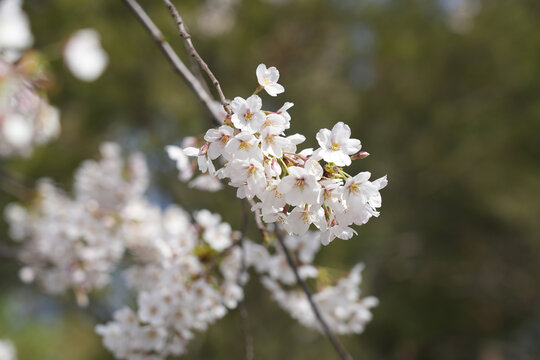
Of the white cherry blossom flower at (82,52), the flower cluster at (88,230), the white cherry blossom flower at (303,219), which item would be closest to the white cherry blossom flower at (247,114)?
the white cherry blossom flower at (303,219)

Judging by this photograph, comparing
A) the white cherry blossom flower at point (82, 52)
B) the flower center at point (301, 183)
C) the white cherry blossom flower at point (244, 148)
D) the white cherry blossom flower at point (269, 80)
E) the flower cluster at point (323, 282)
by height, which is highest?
the white cherry blossom flower at point (82, 52)

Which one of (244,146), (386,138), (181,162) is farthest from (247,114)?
(386,138)

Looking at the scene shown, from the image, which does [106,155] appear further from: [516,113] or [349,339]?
[516,113]

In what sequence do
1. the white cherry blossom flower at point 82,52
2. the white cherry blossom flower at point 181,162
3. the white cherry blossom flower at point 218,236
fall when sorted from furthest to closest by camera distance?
the white cherry blossom flower at point 82,52, the white cherry blossom flower at point 218,236, the white cherry blossom flower at point 181,162

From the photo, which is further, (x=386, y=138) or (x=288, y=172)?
(x=386, y=138)

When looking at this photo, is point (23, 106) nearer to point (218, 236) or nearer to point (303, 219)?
point (218, 236)

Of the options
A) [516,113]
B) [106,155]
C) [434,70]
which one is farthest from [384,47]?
[106,155]

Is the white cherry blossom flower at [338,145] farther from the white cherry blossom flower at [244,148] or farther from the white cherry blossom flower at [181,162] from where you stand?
the white cherry blossom flower at [181,162]
